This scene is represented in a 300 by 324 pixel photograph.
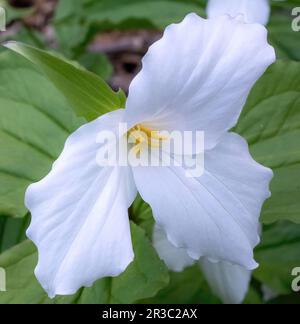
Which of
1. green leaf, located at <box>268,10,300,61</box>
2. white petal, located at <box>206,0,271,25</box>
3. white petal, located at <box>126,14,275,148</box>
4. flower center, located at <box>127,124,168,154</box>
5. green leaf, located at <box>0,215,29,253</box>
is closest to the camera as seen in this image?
white petal, located at <box>126,14,275,148</box>

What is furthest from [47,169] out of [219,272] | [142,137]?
[219,272]

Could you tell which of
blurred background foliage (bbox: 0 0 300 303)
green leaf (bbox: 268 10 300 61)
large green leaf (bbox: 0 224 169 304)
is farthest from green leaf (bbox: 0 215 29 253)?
green leaf (bbox: 268 10 300 61)

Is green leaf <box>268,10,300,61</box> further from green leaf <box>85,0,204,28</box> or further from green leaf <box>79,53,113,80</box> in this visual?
green leaf <box>79,53,113,80</box>

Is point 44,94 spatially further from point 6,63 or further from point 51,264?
point 51,264

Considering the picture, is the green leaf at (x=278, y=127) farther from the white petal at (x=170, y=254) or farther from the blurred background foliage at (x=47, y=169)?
the white petal at (x=170, y=254)
